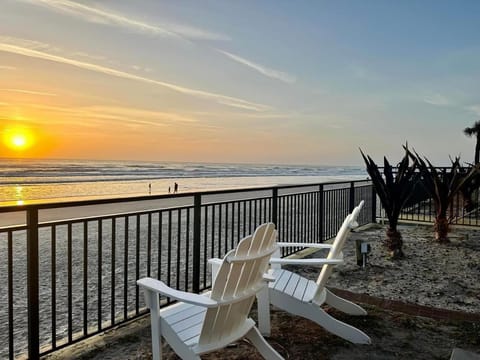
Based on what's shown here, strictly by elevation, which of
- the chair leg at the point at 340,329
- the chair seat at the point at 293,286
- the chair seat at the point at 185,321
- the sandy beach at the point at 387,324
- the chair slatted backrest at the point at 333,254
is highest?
the chair slatted backrest at the point at 333,254

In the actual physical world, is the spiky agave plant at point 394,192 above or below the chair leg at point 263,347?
above

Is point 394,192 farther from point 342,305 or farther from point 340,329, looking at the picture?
point 340,329

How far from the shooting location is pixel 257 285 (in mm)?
2117

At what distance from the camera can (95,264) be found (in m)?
5.24

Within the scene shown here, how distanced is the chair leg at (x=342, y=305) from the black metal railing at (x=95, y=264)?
1.17 m

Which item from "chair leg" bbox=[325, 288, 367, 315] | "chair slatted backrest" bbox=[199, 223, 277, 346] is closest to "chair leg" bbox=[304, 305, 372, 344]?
"chair leg" bbox=[325, 288, 367, 315]

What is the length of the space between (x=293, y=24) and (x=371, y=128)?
1252 cm

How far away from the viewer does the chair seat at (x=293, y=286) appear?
2.71 meters

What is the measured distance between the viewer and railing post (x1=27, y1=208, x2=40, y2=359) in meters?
2.19

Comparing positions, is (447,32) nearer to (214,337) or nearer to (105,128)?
(214,337)

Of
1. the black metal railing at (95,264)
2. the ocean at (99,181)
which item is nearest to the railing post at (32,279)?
the black metal railing at (95,264)

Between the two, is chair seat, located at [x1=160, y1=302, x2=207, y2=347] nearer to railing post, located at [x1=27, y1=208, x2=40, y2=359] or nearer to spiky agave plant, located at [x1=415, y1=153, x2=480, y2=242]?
railing post, located at [x1=27, y1=208, x2=40, y2=359]

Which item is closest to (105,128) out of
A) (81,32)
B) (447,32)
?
(81,32)

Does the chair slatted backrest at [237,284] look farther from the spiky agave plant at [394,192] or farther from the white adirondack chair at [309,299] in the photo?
the spiky agave plant at [394,192]
